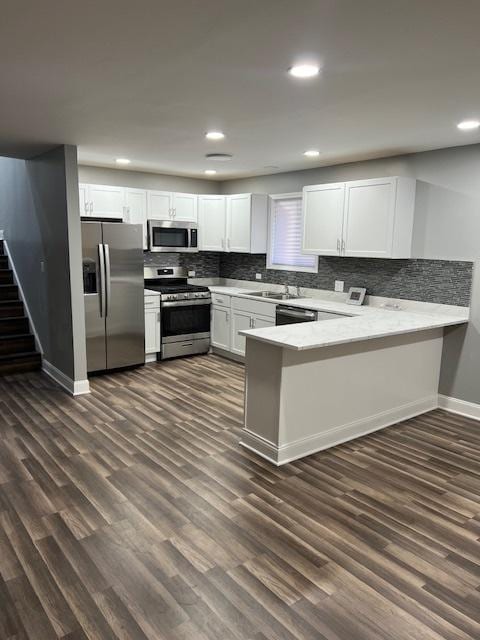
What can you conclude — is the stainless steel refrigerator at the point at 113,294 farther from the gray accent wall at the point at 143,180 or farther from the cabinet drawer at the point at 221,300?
the cabinet drawer at the point at 221,300

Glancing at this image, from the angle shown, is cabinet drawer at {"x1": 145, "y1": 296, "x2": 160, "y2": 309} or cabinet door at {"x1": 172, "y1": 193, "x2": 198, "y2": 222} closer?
cabinet drawer at {"x1": 145, "y1": 296, "x2": 160, "y2": 309}

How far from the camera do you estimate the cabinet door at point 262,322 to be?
5438 millimetres

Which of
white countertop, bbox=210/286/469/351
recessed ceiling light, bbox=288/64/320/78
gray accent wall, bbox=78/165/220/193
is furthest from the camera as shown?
gray accent wall, bbox=78/165/220/193

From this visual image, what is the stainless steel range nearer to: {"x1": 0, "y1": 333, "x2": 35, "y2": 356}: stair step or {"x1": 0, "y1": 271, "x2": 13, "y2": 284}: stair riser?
{"x1": 0, "y1": 333, "x2": 35, "y2": 356}: stair step

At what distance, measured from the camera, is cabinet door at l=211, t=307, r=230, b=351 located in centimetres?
614

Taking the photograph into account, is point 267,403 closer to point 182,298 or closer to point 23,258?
point 182,298

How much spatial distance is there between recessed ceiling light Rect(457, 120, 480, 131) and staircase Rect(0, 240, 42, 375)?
16.3 feet

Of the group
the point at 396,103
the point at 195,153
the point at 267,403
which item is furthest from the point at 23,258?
the point at 396,103

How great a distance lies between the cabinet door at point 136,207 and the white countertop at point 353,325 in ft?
7.19

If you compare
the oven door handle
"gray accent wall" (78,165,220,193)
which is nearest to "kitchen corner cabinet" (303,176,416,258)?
the oven door handle

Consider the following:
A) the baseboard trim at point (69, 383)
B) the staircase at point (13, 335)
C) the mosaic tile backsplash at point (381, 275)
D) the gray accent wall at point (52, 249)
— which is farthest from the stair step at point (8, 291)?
the mosaic tile backsplash at point (381, 275)

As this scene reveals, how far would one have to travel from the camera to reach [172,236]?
6227 millimetres

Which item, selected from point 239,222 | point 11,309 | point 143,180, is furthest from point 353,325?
point 11,309

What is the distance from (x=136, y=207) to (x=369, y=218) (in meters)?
2.93
